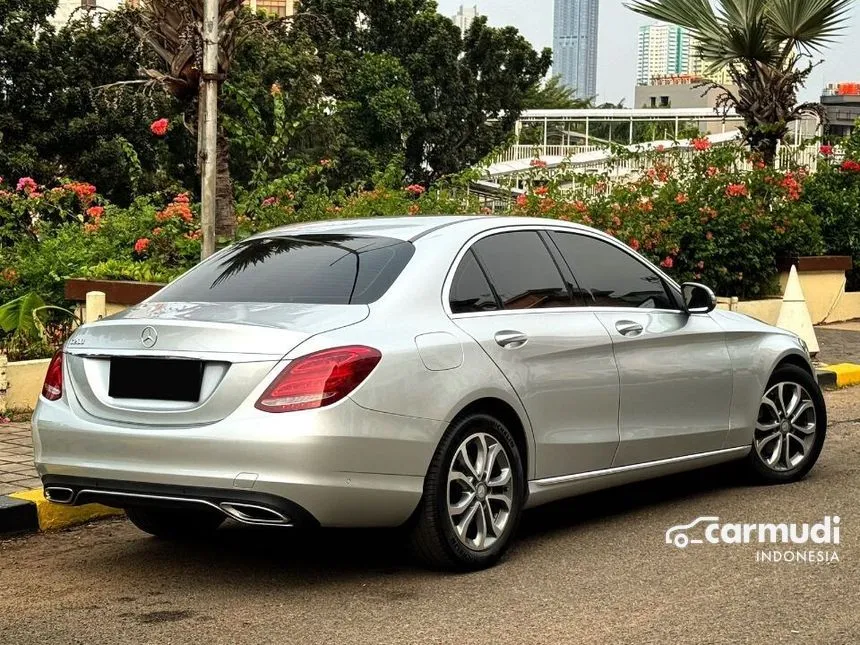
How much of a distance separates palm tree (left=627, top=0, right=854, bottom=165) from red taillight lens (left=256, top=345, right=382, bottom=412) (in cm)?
1571

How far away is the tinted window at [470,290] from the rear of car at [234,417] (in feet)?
1.15

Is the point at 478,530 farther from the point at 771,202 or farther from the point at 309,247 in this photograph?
the point at 771,202

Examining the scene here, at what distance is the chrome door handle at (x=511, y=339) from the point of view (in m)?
6.43

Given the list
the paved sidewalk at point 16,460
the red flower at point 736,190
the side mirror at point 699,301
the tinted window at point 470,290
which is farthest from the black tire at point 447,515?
the red flower at point 736,190

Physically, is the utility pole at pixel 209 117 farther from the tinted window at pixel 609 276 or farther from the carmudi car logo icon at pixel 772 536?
the carmudi car logo icon at pixel 772 536

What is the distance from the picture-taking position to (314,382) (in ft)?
18.5

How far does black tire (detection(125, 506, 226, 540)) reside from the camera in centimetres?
692

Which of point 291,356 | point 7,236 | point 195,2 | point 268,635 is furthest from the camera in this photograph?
point 7,236

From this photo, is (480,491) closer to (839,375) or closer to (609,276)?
(609,276)

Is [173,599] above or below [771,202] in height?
below

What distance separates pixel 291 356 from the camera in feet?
18.6

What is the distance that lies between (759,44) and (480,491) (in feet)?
52.6

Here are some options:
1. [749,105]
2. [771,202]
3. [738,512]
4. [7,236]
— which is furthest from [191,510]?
[749,105]

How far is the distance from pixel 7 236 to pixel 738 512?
9.81 meters
